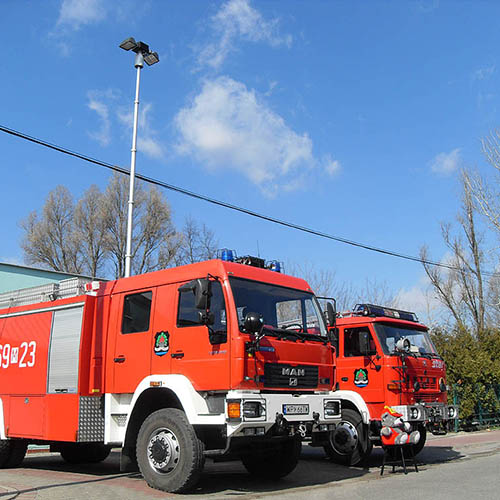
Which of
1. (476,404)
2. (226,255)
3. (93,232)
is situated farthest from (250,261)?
(93,232)

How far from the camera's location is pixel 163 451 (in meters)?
7.73

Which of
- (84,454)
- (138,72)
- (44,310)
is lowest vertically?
(84,454)

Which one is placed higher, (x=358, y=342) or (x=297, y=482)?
(x=358, y=342)

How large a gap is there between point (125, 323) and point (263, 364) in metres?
2.54

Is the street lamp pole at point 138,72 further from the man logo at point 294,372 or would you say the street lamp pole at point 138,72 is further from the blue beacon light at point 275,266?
the man logo at point 294,372

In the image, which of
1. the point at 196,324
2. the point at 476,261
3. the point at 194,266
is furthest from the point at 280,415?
the point at 476,261

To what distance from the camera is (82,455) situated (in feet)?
37.3

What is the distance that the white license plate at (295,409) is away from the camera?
772 centimetres

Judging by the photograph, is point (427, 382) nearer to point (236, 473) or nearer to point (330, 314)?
point (330, 314)

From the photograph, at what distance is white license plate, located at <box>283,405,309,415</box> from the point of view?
25.3 ft

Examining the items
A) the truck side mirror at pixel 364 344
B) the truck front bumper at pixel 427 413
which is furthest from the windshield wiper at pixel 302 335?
the truck front bumper at pixel 427 413

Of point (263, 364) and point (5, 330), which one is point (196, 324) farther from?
point (5, 330)

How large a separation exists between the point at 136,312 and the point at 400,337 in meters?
5.57

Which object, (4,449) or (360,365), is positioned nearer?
(4,449)
